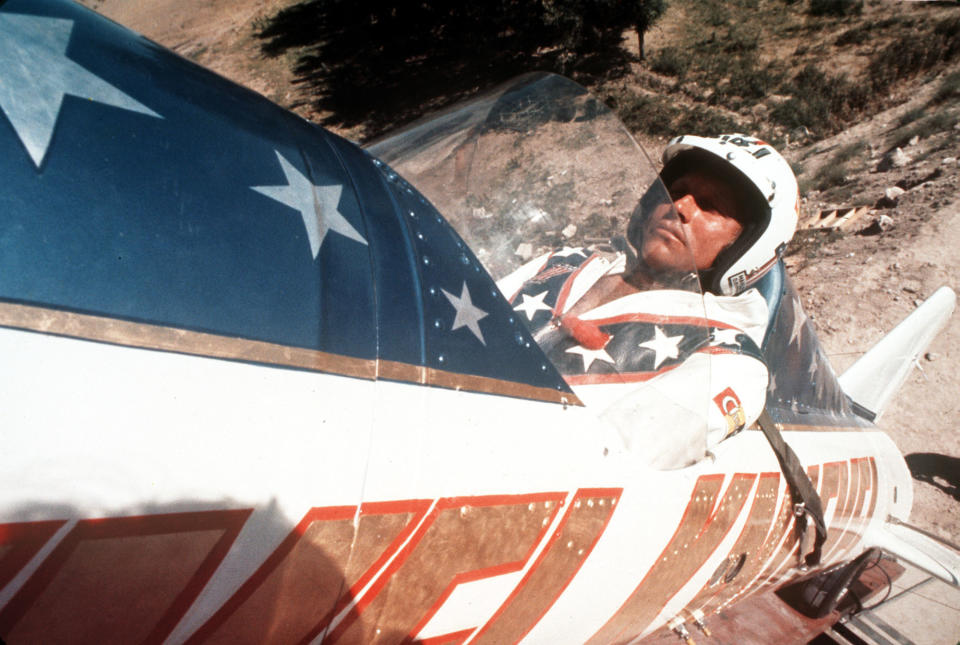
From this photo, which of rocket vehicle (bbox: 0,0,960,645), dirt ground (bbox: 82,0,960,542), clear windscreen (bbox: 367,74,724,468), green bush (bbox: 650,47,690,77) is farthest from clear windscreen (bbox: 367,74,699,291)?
green bush (bbox: 650,47,690,77)

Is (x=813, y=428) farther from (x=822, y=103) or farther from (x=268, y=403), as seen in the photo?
(x=822, y=103)

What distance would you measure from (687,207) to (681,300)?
0.78 m

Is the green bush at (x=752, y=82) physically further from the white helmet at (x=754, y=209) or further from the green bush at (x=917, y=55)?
the white helmet at (x=754, y=209)

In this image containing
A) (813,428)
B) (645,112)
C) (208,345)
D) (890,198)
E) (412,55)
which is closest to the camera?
(208,345)

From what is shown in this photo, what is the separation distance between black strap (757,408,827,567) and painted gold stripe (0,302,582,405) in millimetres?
1532

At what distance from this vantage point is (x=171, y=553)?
0.75 meters

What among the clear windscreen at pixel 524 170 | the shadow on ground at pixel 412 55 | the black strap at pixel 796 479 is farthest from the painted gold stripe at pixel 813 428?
the shadow on ground at pixel 412 55

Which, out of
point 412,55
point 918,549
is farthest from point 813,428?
point 412,55

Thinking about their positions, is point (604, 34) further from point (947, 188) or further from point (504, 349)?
point (504, 349)

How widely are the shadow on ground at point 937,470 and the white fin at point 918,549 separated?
196 centimetres

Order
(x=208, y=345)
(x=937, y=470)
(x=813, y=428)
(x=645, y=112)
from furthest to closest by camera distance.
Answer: (x=645, y=112) < (x=937, y=470) < (x=813, y=428) < (x=208, y=345)

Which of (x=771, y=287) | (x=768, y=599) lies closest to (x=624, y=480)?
(x=771, y=287)

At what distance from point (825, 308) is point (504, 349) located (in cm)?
699

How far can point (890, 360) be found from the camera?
460 centimetres
